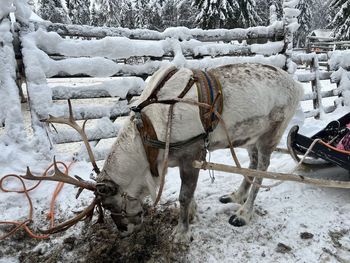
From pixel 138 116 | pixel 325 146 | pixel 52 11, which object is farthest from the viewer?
pixel 52 11

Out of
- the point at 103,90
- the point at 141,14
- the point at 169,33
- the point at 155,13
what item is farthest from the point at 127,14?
the point at 103,90

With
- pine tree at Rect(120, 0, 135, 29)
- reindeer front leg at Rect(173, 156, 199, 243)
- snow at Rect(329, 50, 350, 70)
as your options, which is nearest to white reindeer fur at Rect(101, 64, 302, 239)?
reindeer front leg at Rect(173, 156, 199, 243)

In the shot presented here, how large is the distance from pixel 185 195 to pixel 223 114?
2.72 ft

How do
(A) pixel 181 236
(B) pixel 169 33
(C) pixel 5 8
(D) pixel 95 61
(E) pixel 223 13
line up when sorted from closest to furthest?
1. (A) pixel 181 236
2. (C) pixel 5 8
3. (D) pixel 95 61
4. (B) pixel 169 33
5. (E) pixel 223 13

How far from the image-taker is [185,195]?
2967 millimetres

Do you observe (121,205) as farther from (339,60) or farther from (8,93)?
(339,60)

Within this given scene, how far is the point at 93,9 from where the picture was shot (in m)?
41.5

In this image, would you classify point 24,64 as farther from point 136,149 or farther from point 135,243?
point 135,243

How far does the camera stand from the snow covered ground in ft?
9.39

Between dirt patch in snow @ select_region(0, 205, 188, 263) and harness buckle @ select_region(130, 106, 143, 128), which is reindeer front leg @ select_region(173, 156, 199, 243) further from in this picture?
harness buckle @ select_region(130, 106, 143, 128)

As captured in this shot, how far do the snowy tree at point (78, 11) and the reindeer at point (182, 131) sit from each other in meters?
37.5

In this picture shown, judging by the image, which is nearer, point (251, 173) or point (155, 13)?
point (251, 173)

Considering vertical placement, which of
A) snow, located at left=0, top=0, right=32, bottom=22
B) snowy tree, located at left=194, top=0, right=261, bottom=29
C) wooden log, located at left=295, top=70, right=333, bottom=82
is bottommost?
wooden log, located at left=295, top=70, right=333, bottom=82

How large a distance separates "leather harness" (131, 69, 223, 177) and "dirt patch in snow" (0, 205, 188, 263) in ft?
2.15
